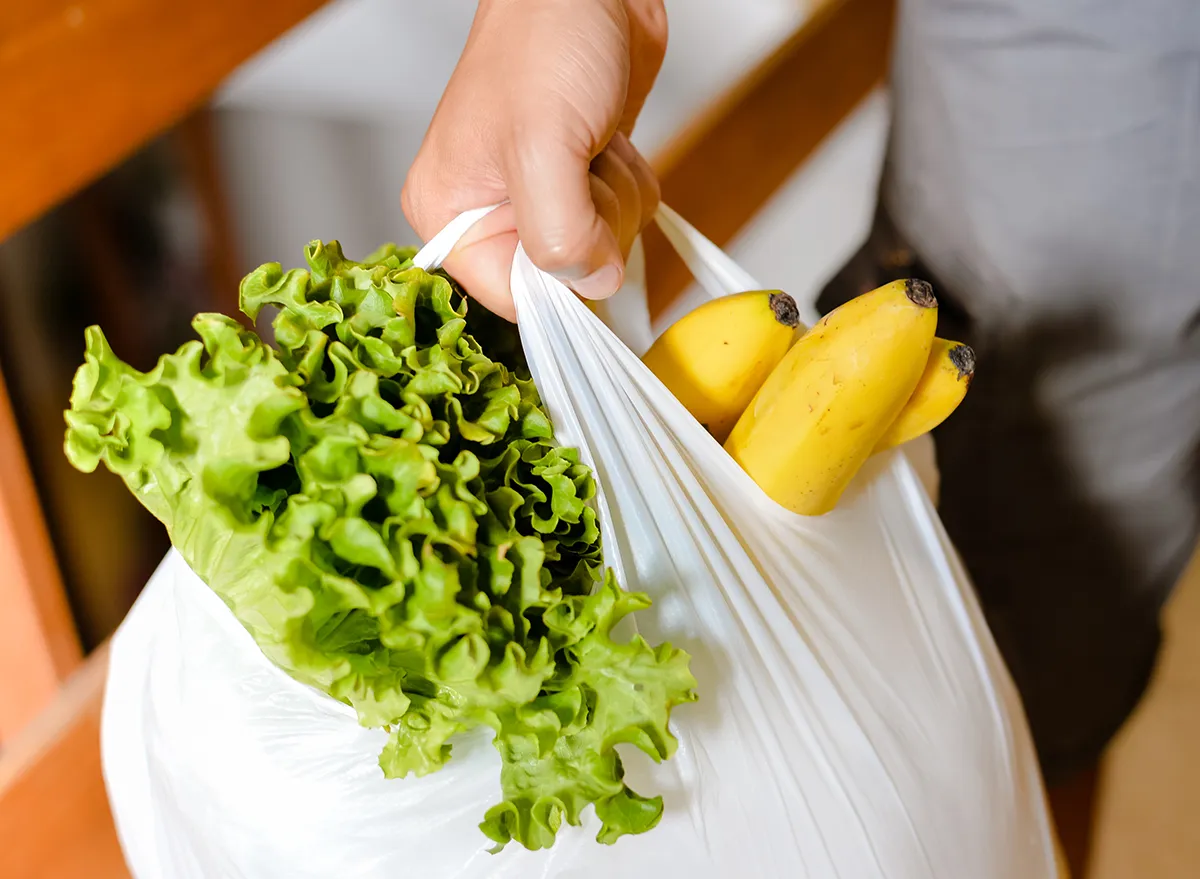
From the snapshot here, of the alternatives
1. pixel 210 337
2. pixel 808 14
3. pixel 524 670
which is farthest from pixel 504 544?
pixel 808 14

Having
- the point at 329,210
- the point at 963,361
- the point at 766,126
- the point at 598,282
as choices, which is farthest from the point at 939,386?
the point at 329,210

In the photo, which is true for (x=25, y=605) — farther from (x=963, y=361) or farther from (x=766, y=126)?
(x=766, y=126)

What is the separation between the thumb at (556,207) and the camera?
0.49 meters

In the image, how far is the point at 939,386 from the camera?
1.77 ft

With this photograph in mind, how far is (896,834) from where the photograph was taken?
1.73ft

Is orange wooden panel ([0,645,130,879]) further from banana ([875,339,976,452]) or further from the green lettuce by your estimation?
banana ([875,339,976,452])

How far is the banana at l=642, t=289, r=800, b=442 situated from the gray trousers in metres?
0.37

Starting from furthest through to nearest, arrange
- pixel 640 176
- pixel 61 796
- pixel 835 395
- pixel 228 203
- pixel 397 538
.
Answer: pixel 228 203, pixel 61 796, pixel 640 176, pixel 835 395, pixel 397 538

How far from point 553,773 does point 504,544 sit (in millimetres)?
108

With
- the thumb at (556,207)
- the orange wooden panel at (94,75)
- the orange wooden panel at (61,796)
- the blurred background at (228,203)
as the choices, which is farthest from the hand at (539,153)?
the blurred background at (228,203)

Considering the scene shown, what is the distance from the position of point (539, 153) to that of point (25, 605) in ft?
1.90

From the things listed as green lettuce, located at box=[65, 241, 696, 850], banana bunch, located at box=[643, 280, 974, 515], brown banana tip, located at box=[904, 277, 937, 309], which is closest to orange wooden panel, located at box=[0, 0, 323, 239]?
green lettuce, located at box=[65, 241, 696, 850]

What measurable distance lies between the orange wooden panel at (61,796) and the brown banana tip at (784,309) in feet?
2.01

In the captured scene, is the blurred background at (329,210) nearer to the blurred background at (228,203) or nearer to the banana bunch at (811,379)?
the blurred background at (228,203)
